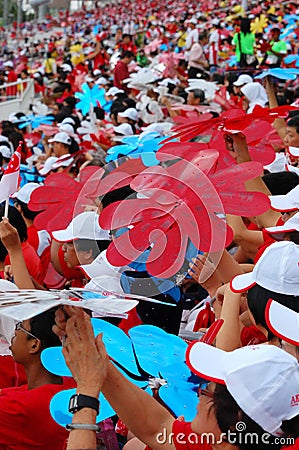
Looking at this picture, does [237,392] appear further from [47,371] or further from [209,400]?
[47,371]

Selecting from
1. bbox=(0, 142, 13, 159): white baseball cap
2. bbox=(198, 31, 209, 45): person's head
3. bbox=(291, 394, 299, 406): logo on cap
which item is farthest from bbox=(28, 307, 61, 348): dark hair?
bbox=(198, 31, 209, 45): person's head

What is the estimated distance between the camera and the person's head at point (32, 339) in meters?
2.25

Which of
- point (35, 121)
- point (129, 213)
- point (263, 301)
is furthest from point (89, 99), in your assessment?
point (263, 301)

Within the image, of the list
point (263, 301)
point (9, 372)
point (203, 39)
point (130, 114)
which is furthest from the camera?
point (203, 39)

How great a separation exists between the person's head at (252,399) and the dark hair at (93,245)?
1.06m

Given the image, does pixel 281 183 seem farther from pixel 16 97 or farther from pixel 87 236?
pixel 16 97

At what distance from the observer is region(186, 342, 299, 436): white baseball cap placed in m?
1.59

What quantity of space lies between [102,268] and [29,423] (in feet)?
1.98

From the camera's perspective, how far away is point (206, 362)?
173 cm

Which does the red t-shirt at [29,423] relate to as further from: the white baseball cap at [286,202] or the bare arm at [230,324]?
the white baseball cap at [286,202]

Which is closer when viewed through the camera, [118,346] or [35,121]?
[118,346]

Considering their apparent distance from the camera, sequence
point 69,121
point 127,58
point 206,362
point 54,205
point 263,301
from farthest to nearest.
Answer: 1. point 127,58
2. point 69,121
3. point 54,205
4. point 263,301
5. point 206,362

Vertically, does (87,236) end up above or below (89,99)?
above

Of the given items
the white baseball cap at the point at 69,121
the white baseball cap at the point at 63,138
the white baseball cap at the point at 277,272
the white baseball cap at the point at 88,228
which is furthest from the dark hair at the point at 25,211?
the white baseball cap at the point at 69,121
